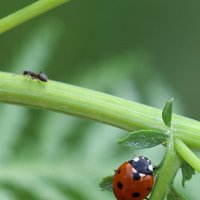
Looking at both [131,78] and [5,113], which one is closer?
[5,113]

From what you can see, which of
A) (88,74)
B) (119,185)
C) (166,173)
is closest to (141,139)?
(166,173)

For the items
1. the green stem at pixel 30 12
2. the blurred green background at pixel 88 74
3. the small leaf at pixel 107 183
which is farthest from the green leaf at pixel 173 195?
the blurred green background at pixel 88 74

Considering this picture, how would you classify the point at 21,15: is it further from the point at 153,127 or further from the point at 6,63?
the point at 6,63

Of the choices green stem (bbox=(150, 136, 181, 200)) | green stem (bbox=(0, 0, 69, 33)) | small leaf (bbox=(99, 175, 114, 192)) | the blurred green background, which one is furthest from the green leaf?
the blurred green background

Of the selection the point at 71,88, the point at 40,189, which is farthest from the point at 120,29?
the point at 71,88

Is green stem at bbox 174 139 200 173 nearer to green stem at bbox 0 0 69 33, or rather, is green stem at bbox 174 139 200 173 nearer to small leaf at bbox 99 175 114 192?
small leaf at bbox 99 175 114 192

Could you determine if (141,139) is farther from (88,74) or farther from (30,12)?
(88,74)

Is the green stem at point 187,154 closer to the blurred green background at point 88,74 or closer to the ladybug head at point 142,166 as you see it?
the ladybug head at point 142,166
